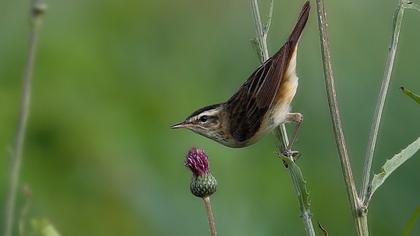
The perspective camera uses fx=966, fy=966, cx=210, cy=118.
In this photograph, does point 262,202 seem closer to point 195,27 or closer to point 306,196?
point 306,196

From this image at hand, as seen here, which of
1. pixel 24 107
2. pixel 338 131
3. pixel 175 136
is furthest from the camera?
pixel 175 136

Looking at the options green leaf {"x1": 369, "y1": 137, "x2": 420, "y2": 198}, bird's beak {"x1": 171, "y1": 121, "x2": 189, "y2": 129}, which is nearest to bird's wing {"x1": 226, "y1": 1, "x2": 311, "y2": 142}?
bird's beak {"x1": 171, "y1": 121, "x2": 189, "y2": 129}

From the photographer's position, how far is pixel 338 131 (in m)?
3.54

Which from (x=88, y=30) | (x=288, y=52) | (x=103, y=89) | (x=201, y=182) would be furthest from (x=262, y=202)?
(x=88, y=30)

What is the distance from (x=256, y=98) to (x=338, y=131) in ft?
6.64

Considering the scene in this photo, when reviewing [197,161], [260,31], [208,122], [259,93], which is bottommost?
[197,161]

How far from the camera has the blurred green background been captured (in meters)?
6.38

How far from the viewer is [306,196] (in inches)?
148

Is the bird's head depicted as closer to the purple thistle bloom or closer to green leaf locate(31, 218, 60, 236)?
the purple thistle bloom

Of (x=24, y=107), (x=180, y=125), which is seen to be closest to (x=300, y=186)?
(x=24, y=107)

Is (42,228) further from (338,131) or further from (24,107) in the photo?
(338,131)

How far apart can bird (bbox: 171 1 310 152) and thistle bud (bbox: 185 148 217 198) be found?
83cm

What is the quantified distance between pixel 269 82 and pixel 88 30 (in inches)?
144

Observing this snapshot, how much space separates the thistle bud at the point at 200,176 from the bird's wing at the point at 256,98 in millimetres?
1010
